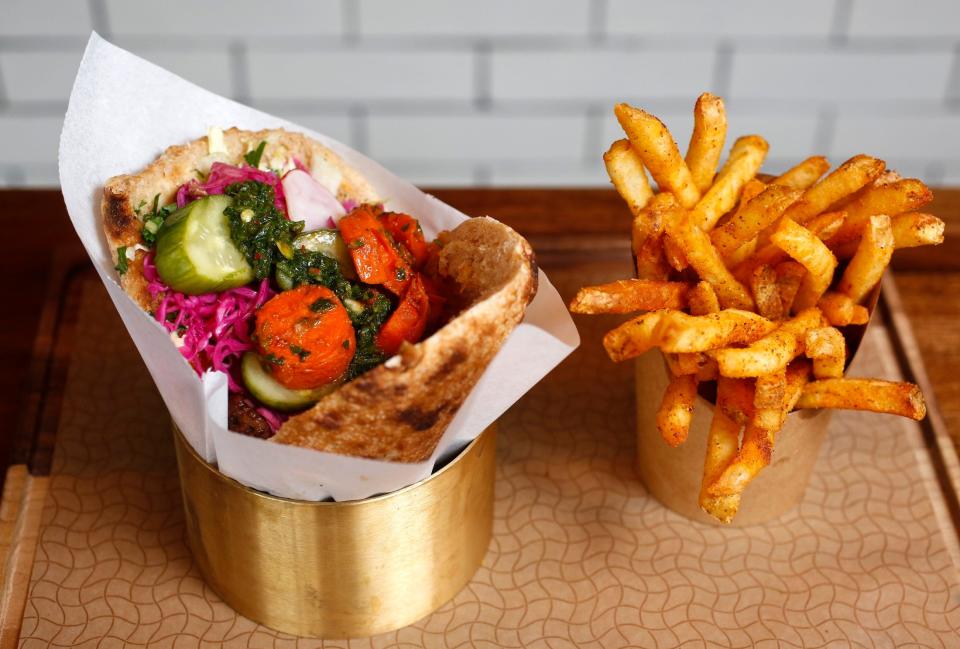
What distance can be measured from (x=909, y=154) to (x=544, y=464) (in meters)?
A: 2.71

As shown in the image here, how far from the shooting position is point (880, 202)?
1.80 metres

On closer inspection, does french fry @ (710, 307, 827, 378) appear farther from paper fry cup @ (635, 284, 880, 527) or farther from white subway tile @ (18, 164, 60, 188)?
white subway tile @ (18, 164, 60, 188)

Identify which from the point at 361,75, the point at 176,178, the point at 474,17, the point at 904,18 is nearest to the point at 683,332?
the point at 176,178

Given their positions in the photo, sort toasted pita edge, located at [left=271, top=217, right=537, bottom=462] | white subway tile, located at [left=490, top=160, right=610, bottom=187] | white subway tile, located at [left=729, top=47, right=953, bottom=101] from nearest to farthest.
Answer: toasted pita edge, located at [left=271, top=217, right=537, bottom=462] < white subway tile, located at [left=729, top=47, right=953, bottom=101] < white subway tile, located at [left=490, top=160, right=610, bottom=187]

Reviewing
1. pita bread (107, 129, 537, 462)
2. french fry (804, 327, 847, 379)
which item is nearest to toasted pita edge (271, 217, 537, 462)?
pita bread (107, 129, 537, 462)

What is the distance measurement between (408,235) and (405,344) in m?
0.38

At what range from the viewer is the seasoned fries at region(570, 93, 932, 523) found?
169 centimetres

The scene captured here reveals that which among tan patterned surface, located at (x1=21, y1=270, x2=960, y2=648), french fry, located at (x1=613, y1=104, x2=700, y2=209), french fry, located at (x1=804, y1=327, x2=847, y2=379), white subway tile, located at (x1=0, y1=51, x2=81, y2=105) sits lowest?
tan patterned surface, located at (x1=21, y1=270, x2=960, y2=648)

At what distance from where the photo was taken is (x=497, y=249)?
1812 mm

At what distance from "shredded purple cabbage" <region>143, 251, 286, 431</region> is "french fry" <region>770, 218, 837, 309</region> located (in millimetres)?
823

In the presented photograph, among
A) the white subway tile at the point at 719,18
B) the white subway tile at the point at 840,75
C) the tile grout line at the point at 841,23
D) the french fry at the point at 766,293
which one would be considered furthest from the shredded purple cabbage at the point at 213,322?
the tile grout line at the point at 841,23

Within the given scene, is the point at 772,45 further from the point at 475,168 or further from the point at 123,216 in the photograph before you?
the point at 123,216

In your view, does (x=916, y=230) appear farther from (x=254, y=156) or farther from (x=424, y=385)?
(x=254, y=156)

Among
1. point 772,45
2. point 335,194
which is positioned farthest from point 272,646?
point 772,45
